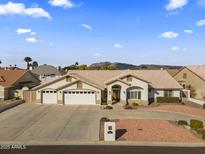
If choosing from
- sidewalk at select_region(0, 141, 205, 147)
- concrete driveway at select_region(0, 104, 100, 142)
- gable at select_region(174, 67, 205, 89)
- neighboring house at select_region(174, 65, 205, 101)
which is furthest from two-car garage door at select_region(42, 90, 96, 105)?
gable at select_region(174, 67, 205, 89)

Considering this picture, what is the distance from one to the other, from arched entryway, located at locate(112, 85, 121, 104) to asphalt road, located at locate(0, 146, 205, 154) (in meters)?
23.7

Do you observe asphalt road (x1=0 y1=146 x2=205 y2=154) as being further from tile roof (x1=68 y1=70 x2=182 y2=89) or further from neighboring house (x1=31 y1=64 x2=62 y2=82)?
neighboring house (x1=31 y1=64 x2=62 y2=82)

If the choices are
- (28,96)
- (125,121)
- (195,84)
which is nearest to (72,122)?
(125,121)

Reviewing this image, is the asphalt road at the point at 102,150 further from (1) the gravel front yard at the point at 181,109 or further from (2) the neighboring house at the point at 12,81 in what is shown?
(2) the neighboring house at the point at 12,81

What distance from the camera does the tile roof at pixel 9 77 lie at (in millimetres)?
52562

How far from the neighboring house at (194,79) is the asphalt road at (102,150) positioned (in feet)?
125

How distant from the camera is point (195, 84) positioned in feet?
202

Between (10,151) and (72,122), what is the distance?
37.9ft

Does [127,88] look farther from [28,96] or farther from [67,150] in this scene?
[67,150]

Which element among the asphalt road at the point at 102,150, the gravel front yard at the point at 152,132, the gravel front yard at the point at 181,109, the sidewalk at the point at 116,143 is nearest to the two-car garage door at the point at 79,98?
the gravel front yard at the point at 181,109

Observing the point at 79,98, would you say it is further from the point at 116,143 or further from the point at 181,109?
the point at 116,143

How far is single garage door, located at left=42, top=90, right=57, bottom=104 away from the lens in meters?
47.8

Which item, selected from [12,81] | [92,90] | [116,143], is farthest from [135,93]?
[116,143]

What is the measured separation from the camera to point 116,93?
48.8 metres
